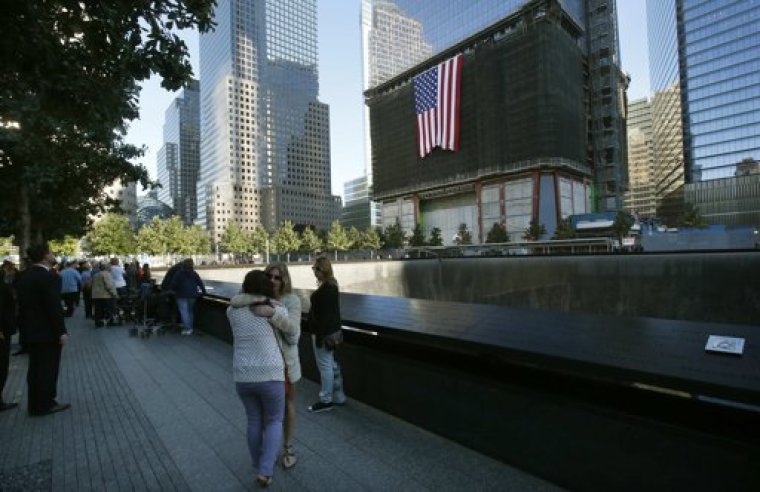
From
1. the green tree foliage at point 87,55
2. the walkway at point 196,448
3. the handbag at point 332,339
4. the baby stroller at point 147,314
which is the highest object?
the green tree foliage at point 87,55

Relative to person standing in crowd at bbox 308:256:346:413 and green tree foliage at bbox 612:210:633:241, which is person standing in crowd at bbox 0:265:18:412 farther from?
green tree foliage at bbox 612:210:633:241

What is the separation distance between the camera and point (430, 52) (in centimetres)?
11038

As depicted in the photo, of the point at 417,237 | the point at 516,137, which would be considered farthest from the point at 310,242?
the point at 516,137

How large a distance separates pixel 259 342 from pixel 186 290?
958cm

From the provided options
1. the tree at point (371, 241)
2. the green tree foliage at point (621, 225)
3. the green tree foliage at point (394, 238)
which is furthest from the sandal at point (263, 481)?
the green tree foliage at point (394, 238)

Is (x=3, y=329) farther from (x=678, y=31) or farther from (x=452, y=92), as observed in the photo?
(x=678, y=31)

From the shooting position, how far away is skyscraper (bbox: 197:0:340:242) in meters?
151

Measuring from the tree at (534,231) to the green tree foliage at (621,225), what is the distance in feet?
37.0

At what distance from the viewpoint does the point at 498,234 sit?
78.8 m

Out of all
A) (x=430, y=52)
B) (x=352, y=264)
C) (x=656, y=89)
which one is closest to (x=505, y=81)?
(x=430, y=52)

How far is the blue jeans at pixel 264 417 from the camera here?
12.7 feet

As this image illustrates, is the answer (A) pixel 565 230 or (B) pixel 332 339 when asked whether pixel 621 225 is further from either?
(B) pixel 332 339

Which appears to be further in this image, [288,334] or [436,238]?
[436,238]

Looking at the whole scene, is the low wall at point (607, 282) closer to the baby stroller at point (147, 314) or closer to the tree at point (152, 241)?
the baby stroller at point (147, 314)
